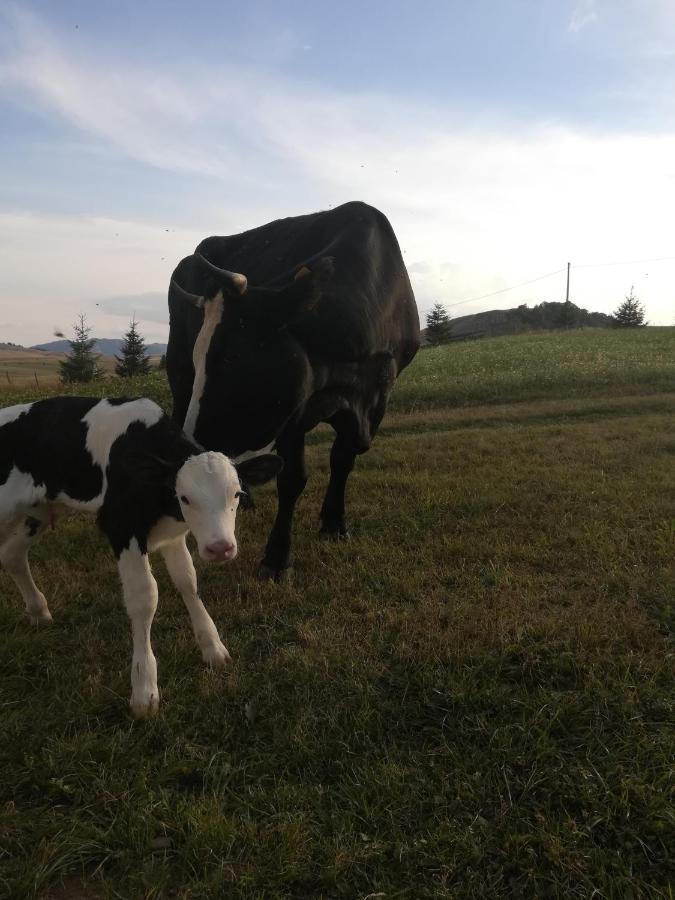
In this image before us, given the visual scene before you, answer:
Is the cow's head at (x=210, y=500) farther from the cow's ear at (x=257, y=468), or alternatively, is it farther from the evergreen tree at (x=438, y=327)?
the evergreen tree at (x=438, y=327)

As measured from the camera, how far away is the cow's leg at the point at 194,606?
11.8 ft

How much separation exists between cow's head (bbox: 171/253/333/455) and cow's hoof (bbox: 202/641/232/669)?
1.22m

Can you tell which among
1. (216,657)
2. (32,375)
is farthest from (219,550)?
(32,375)

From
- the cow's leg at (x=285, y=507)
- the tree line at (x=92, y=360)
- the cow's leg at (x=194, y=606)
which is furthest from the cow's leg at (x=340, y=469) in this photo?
the tree line at (x=92, y=360)

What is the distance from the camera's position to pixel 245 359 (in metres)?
4.14

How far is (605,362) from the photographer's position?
68.3 feet

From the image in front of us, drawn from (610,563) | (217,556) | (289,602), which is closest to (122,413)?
(217,556)

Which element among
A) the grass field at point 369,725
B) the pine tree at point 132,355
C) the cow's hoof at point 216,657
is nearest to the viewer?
the grass field at point 369,725

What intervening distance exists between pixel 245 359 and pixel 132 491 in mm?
1279

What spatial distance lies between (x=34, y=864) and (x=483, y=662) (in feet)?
7.13

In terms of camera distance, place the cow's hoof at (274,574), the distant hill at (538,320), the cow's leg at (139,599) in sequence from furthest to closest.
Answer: the distant hill at (538,320), the cow's hoof at (274,574), the cow's leg at (139,599)

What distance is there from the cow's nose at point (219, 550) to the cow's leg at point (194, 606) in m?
0.89

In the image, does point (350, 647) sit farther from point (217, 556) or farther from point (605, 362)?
point (605, 362)

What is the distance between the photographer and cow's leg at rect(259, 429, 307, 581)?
4934 mm
